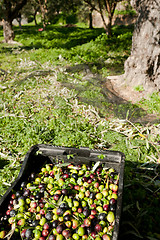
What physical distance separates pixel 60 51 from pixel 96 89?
5367 millimetres

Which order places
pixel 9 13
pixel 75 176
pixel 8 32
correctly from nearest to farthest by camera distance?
1. pixel 75 176
2. pixel 9 13
3. pixel 8 32

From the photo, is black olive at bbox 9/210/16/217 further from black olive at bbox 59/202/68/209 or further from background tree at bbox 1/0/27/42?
background tree at bbox 1/0/27/42

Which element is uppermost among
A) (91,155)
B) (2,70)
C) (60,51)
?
(60,51)

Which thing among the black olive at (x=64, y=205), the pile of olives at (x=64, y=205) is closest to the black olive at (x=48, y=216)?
the pile of olives at (x=64, y=205)

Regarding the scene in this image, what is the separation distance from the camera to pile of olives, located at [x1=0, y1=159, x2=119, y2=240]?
2258mm

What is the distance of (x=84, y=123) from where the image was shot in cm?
505

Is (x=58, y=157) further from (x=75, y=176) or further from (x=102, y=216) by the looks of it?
(x=102, y=216)

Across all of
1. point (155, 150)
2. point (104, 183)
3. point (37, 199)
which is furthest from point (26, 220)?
point (155, 150)

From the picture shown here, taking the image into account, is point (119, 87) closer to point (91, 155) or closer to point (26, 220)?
point (91, 155)

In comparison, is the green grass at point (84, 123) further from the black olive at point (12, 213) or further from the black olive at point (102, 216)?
the black olive at point (12, 213)

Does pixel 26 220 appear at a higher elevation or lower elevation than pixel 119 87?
lower

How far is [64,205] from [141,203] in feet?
4.85

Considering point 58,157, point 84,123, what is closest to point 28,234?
point 58,157

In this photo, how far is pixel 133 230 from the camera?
2840mm
